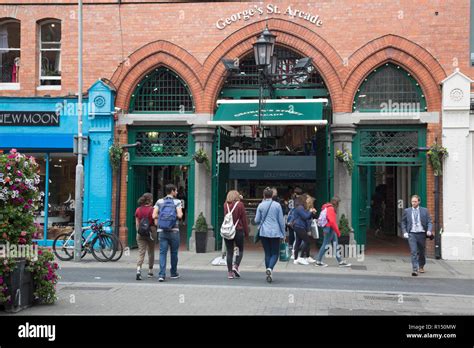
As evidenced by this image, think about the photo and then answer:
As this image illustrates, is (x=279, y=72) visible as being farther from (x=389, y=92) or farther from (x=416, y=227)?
(x=416, y=227)

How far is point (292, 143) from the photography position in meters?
23.0

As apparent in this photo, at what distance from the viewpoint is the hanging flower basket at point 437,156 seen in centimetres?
1492

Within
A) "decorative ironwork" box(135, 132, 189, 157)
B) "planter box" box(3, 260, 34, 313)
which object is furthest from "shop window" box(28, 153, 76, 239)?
"planter box" box(3, 260, 34, 313)

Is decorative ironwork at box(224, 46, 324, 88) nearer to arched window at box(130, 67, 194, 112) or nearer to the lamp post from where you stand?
the lamp post

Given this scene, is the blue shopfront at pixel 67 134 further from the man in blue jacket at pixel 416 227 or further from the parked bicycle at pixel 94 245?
the man in blue jacket at pixel 416 227

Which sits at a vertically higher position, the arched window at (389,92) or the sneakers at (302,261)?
the arched window at (389,92)

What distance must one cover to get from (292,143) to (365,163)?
23.7 feet

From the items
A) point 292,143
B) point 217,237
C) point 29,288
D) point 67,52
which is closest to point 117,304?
point 29,288

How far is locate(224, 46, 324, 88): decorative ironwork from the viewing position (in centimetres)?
Answer: 1658

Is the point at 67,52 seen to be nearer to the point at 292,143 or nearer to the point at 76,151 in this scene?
the point at 76,151

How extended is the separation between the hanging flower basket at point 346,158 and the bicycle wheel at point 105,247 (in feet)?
20.3

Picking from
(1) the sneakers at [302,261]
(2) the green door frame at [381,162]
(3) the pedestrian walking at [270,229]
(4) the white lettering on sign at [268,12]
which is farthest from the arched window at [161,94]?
(3) the pedestrian walking at [270,229]

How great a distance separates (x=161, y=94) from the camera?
16734mm

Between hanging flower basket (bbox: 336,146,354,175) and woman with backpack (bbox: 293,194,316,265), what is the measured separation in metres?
1.83
